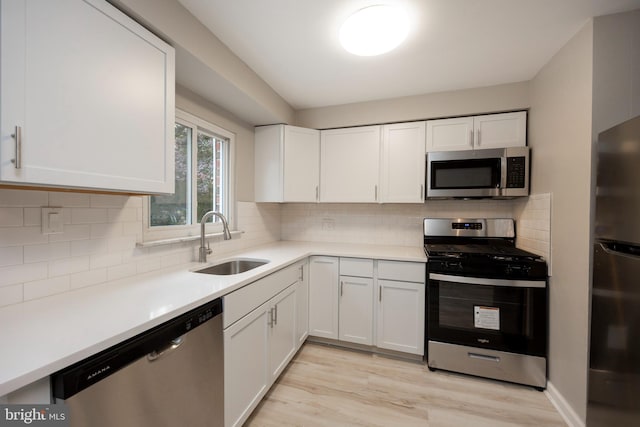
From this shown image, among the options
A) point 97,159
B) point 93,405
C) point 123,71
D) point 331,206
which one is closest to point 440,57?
point 331,206

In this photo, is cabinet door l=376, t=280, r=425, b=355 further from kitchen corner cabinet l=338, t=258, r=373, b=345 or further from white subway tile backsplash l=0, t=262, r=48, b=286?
white subway tile backsplash l=0, t=262, r=48, b=286

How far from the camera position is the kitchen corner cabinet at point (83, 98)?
797 millimetres

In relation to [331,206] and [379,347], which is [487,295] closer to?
[379,347]

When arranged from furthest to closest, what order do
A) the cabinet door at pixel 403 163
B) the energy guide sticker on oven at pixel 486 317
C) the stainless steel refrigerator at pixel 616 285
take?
the cabinet door at pixel 403 163 → the energy guide sticker on oven at pixel 486 317 → the stainless steel refrigerator at pixel 616 285

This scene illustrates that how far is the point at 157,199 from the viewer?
1.69 meters

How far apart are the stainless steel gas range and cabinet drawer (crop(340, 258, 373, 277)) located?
0.49 m

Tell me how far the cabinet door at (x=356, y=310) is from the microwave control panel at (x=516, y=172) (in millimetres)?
1438

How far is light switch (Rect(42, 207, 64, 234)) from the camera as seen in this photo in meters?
1.11

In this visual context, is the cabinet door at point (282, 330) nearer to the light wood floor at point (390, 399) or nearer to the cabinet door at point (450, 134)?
the light wood floor at point (390, 399)

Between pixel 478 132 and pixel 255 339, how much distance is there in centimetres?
246

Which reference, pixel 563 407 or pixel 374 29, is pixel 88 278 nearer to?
pixel 374 29

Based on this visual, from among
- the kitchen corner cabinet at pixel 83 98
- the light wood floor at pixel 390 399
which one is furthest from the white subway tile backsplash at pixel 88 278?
the light wood floor at pixel 390 399

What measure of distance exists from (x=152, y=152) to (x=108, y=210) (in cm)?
43

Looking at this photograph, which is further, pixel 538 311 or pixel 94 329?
pixel 538 311
